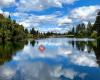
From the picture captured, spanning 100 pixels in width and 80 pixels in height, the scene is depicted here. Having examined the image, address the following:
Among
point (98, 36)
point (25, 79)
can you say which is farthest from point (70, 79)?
point (98, 36)

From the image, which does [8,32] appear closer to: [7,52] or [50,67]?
[7,52]

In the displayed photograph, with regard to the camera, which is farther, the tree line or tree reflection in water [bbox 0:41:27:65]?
the tree line

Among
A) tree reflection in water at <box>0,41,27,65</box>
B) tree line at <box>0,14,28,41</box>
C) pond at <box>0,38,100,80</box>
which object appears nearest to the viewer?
pond at <box>0,38,100,80</box>

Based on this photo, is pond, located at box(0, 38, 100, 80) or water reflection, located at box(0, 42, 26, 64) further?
water reflection, located at box(0, 42, 26, 64)

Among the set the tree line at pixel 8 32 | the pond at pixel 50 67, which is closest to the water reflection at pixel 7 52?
the pond at pixel 50 67

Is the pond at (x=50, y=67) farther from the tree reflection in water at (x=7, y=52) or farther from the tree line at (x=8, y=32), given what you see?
the tree line at (x=8, y=32)

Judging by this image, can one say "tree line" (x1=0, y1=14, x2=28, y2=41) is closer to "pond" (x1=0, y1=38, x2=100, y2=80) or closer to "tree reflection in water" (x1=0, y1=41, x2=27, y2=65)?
"tree reflection in water" (x1=0, y1=41, x2=27, y2=65)

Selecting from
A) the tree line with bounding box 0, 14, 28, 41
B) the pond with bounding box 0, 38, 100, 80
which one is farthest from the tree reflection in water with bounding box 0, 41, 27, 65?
the tree line with bounding box 0, 14, 28, 41

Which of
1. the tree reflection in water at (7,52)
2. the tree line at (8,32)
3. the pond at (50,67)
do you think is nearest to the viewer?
the pond at (50,67)

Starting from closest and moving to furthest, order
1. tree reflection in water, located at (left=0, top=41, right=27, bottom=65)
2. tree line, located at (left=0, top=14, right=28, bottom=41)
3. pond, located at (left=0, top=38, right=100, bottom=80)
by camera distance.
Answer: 1. pond, located at (left=0, top=38, right=100, bottom=80)
2. tree reflection in water, located at (left=0, top=41, right=27, bottom=65)
3. tree line, located at (left=0, top=14, right=28, bottom=41)

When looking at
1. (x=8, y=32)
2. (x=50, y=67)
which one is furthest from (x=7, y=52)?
(x=8, y=32)

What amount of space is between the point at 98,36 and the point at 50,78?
141 meters

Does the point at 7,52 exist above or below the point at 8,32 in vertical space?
below

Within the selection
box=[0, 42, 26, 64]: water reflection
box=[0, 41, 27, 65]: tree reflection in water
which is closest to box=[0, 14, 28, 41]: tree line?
box=[0, 41, 27, 65]: tree reflection in water
